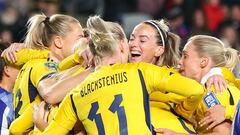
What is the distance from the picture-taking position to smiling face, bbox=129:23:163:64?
5.49 meters

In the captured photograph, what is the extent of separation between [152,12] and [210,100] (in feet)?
26.2

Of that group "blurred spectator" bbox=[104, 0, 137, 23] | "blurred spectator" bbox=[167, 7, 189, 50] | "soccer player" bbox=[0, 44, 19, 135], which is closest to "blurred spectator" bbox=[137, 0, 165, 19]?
"blurred spectator" bbox=[104, 0, 137, 23]

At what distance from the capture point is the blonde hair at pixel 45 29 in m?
5.98

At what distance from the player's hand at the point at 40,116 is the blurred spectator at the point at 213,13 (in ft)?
23.1

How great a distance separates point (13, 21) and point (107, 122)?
7.36 m

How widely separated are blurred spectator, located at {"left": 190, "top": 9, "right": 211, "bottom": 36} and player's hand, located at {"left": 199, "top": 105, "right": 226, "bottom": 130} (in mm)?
6235

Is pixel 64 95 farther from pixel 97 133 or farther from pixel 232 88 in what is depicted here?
pixel 232 88

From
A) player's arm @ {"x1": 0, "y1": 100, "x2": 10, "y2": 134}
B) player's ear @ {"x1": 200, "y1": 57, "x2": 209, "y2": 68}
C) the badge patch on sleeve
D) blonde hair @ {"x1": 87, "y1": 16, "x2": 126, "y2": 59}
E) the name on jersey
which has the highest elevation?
blonde hair @ {"x1": 87, "y1": 16, "x2": 126, "y2": 59}

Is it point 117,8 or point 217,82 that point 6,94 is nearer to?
point 217,82

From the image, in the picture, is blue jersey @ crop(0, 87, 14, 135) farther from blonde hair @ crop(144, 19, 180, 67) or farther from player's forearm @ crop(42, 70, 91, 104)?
blonde hair @ crop(144, 19, 180, 67)

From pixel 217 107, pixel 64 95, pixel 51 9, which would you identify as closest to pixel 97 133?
pixel 64 95

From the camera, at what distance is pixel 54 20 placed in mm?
6008

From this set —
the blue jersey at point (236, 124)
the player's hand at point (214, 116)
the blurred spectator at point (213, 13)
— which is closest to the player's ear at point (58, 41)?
the player's hand at point (214, 116)

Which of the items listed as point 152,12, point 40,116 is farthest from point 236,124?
point 152,12
